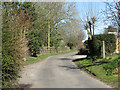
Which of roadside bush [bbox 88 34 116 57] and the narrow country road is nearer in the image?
the narrow country road

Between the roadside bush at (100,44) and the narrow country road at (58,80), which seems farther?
the roadside bush at (100,44)

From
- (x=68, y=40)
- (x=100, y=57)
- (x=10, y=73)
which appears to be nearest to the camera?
(x=10, y=73)

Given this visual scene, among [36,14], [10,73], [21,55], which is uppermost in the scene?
[36,14]

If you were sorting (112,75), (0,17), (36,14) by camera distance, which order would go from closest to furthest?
1. (0,17)
2. (112,75)
3. (36,14)

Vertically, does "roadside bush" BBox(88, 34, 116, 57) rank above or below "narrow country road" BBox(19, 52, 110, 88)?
above

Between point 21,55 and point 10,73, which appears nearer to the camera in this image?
point 10,73

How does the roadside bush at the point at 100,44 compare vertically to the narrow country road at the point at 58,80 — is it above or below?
above

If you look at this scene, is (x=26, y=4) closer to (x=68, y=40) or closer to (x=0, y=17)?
(x=0, y=17)

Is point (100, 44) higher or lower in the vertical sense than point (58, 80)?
higher

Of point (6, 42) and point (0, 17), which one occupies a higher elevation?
point (0, 17)

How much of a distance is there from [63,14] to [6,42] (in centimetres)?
2088

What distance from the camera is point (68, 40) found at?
195 ft

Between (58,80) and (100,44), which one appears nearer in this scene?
(58,80)

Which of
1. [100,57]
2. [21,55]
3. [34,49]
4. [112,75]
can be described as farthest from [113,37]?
[21,55]
